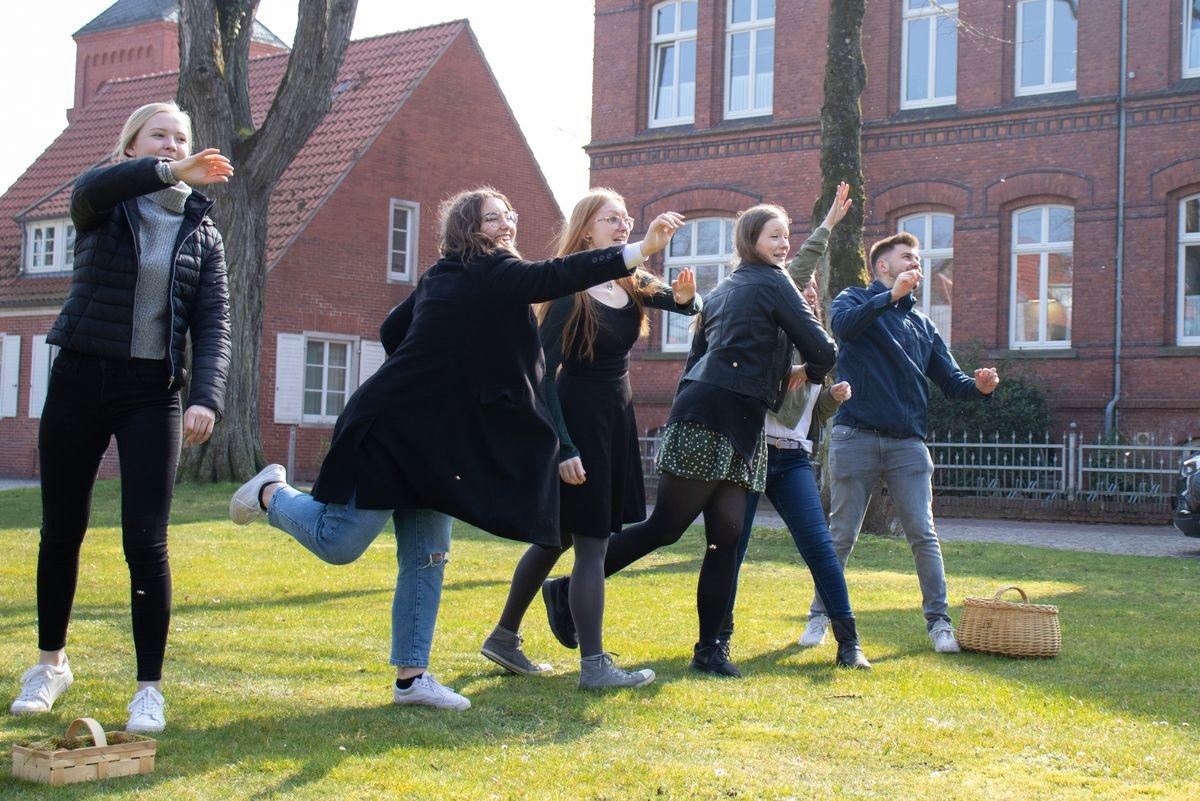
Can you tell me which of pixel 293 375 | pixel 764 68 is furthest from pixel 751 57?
pixel 293 375

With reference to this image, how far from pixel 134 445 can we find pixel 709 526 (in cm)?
251

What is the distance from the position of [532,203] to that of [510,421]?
3033 cm

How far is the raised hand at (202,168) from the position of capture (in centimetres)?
460

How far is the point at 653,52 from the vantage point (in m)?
28.0

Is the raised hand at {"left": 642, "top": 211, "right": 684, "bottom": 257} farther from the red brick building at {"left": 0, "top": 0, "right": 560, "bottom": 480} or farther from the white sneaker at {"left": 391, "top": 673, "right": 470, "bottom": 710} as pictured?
the red brick building at {"left": 0, "top": 0, "right": 560, "bottom": 480}

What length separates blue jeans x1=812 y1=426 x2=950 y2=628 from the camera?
7043mm

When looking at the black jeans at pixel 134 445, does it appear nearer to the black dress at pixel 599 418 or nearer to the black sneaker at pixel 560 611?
the black dress at pixel 599 418

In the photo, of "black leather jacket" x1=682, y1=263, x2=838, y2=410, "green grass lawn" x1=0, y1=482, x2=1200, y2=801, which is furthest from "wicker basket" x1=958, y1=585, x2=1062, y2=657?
"black leather jacket" x1=682, y1=263, x2=838, y2=410

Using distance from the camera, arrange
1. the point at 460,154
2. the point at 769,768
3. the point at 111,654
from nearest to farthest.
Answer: the point at 769,768 < the point at 111,654 < the point at 460,154

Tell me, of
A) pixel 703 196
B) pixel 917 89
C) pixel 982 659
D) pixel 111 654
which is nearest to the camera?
pixel 111 654

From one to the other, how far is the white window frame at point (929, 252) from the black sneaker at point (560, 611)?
19.3 metres

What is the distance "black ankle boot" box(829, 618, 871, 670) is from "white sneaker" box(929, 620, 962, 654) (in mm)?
648

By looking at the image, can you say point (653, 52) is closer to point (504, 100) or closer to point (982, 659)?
point (504, 100)

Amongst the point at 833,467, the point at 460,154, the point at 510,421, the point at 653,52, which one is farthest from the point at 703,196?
the point at 510,421
